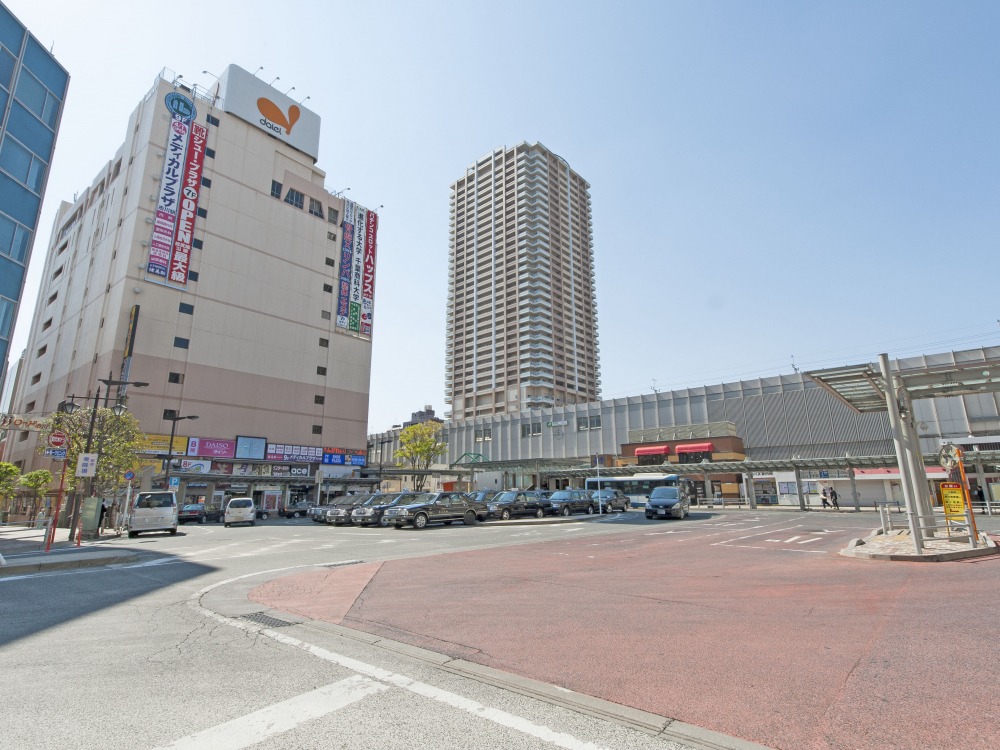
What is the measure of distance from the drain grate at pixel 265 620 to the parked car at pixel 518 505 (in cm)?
2174

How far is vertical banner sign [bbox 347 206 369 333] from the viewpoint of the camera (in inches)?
2382

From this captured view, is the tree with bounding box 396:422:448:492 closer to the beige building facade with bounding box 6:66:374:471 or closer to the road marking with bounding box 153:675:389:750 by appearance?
the beige building facade with bounding box 6:66:374:471

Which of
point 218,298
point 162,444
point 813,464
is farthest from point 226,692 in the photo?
point 218,298

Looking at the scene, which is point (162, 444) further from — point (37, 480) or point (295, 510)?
point (295, 510)

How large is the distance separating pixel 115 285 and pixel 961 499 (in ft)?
191

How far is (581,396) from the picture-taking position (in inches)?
5054

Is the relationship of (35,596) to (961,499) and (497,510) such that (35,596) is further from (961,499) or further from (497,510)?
(497,510)

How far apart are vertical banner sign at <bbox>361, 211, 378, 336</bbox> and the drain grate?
56.1 m

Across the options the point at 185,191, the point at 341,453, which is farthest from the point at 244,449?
the point at 185,191

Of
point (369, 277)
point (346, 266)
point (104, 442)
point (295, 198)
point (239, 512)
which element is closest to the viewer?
point (239, 512)

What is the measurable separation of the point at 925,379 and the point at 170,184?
5783cm

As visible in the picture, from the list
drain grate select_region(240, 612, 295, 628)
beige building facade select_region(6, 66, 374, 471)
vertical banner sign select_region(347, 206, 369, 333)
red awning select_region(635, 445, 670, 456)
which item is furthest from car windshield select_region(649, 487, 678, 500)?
vertical banner sign select_region(347, 206, 369, 333)

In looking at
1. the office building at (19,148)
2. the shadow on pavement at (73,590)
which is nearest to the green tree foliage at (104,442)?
the office building at (19,148)

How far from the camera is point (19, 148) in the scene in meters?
19.1
